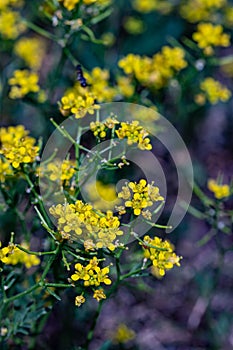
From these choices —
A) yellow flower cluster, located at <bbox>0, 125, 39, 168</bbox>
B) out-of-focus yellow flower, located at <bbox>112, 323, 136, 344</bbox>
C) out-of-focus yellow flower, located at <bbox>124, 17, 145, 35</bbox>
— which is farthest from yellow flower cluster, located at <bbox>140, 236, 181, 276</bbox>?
out-of-focus yellow flower, located at <bbox>124, 17, 145, 35</bbox>

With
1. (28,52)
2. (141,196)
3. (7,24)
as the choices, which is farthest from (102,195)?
(28,52)

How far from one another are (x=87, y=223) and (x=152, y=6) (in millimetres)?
2420

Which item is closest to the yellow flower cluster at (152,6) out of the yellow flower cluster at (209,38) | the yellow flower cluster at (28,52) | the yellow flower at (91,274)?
the yellow flower cluster at (28,52)

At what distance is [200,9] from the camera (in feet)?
11.6

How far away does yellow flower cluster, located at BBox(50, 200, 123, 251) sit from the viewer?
1699mm

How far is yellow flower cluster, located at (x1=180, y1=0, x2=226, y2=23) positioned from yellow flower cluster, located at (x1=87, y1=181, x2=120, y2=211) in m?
1.35

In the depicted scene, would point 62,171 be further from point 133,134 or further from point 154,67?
point 154,67

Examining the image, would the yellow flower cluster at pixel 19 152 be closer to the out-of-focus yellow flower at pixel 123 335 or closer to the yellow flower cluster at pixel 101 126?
the yellow flower cluster at pixel 101 126

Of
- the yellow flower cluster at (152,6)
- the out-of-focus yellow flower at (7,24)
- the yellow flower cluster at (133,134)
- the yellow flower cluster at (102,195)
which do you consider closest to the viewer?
the yellow flower cluster at (133,134)

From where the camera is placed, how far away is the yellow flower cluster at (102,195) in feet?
7.31

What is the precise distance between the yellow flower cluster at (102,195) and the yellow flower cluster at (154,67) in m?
0.52

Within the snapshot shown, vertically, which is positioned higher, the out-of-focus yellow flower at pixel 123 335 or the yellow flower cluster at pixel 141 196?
the yellow flower cluster at pixel 141 196

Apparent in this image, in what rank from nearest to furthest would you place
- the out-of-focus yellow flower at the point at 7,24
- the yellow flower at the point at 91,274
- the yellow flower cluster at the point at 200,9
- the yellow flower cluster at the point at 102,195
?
the yellow flower at the point at 91,274
the yellow flower cluster at the point at 102,195
the out-of-focus yellow flower at the point at 7,24
the yellow flower cluster at the point at 200,9

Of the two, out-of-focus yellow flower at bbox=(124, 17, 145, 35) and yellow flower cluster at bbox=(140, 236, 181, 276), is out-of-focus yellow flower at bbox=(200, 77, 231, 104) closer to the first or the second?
out-of-focus yellow flower at bbox=(124, 17, 145, 35)
